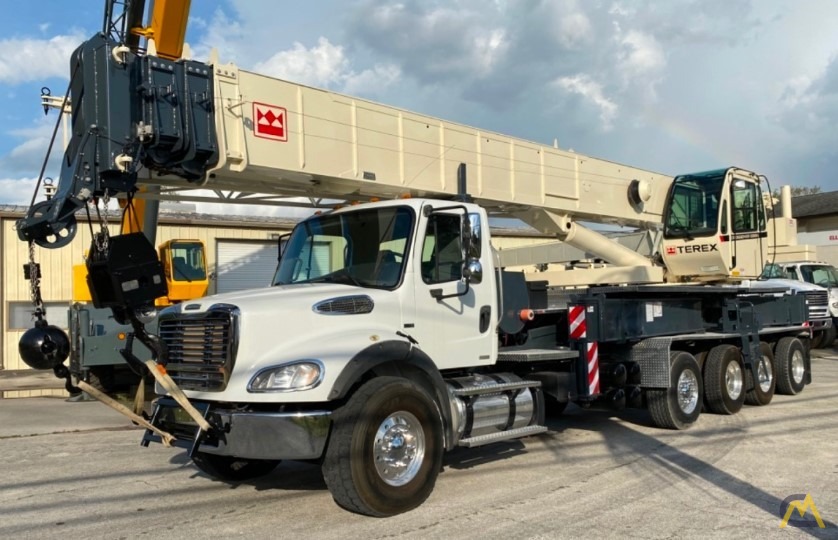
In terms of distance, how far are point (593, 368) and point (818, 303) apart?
591 inches

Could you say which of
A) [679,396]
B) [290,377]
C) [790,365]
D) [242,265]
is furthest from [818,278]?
[290,377]

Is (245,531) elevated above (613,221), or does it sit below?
below

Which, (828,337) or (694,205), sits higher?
(694,205)

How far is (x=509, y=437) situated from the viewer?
6758mm

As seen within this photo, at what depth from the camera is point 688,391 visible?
964 centimetres

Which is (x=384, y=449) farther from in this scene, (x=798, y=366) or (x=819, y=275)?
(x=819, y=275)

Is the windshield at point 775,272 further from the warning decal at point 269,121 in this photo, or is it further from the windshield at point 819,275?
the warning decal at point 269,121

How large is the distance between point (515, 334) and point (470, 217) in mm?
1914

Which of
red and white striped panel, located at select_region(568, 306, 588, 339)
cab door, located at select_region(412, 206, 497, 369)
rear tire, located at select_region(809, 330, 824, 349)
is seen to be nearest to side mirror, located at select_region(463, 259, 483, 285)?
cab door, located at select_region(412, 206, 497, 369)

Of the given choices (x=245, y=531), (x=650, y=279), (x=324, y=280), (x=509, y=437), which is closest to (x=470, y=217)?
(x=324, y=280)

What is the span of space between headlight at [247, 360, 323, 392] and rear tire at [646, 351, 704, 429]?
5.39 meters

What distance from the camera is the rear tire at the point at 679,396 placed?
29.9ft

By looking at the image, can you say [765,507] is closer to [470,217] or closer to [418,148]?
[470,217]
